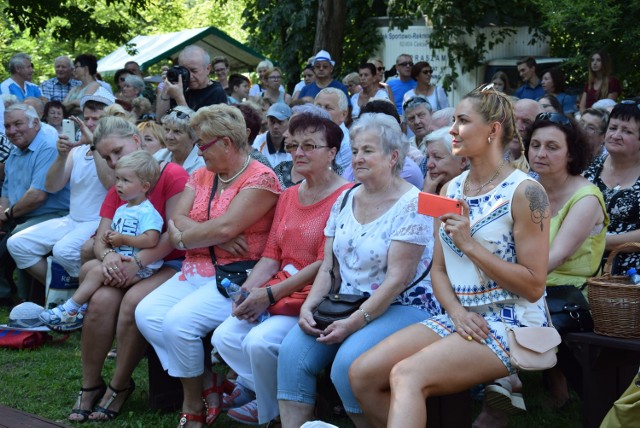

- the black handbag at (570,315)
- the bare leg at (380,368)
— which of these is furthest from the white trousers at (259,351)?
the black handbag at (570,315)

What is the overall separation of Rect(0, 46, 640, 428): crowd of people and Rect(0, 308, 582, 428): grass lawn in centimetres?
14

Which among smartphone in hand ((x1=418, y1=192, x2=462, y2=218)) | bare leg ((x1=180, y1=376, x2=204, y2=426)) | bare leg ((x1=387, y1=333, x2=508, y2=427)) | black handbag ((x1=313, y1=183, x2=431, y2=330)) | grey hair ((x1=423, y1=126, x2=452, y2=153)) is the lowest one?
bare leg ((x1=180, y1=376, x2=204, y2=426))

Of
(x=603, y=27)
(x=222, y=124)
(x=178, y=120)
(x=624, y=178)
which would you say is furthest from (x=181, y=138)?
(x=603, y=27)

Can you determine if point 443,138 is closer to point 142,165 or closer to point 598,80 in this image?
point 142,165

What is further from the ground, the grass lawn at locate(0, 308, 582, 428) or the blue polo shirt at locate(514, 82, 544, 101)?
the blue polo shirt at locate(514, 82, 544, 101)

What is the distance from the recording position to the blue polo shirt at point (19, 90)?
12.6 meters

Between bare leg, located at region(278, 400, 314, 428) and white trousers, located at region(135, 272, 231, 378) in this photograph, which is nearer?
bare leg, located at region(278, 400, 314, 428)

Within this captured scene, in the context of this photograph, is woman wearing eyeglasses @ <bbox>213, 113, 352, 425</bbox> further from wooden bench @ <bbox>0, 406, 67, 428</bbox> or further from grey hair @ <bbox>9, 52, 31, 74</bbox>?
A: grey hair @ <bbox>9, 52, 31, 74</bbox>

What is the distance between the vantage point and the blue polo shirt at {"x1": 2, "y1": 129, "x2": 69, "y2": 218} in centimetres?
782

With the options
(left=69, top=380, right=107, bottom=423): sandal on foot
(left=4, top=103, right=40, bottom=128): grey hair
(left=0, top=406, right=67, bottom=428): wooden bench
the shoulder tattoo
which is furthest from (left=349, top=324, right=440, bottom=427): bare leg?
(left=4, top=103, right=40, bottom=128): grey hair

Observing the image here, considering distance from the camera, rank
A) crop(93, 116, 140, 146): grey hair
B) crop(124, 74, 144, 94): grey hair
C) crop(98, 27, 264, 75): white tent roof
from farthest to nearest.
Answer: crop(98, 27, 264, 75): white tent roof
crop(124, 74, 144, 94): grey hair
crop(93, 116, 140, 146): grey hair

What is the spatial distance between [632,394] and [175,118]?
3847mm

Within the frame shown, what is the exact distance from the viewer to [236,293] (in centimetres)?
467

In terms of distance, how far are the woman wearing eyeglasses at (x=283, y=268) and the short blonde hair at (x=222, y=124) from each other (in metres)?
0.34
